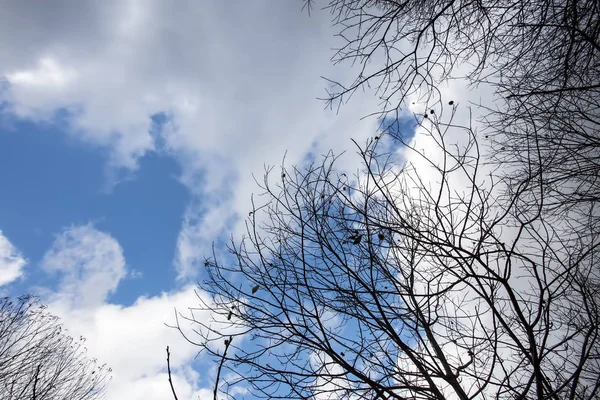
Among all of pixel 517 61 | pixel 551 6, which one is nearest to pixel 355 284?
pixel 517 61

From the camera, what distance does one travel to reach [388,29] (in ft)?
8.83

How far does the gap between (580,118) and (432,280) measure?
278 centimetres

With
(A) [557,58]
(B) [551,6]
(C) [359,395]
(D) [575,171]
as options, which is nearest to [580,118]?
(D) [575,171]

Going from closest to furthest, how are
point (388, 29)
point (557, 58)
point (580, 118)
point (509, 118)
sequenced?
1. point (388, 29)
2. point (557, 58)
3. point (580, 118)
4. point (509, 118)

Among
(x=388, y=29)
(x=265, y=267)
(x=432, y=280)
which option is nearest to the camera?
(x=432, y=280)

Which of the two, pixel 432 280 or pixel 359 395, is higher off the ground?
pixel 432 280

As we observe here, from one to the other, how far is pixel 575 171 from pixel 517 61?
1.34m

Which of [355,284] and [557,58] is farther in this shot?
[557,58]

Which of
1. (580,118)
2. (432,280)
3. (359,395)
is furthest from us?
(580,118)

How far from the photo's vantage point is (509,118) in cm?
360

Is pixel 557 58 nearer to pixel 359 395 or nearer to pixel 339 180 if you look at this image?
pixel 339 180

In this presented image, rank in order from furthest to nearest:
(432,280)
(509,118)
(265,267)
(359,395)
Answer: (509,118) → (265,267) → (432,280) → (359,395)

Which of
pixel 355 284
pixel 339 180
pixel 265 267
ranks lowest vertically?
pixel 355 284

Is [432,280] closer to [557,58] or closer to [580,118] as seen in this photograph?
[557,58]
